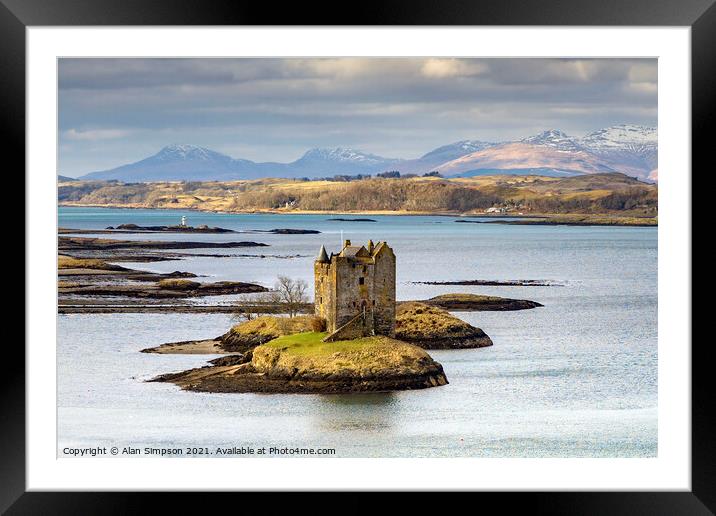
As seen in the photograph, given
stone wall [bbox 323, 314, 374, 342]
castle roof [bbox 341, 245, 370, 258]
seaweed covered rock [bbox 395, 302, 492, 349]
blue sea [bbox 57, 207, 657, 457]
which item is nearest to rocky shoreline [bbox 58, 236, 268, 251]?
blue sea [bbox 57, 207, 657, 457]

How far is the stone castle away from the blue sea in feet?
4.97

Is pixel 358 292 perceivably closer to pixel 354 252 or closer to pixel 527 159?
pixel 354 252

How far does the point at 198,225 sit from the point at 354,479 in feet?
174

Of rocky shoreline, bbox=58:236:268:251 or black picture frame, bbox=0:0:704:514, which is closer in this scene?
black picture frame, bbox=0:0:704:514

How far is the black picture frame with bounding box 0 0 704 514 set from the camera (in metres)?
11.5

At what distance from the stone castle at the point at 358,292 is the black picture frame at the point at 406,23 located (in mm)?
12964

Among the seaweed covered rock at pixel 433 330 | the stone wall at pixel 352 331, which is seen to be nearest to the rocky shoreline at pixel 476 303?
the seaweed covered rock at pixel 433 330

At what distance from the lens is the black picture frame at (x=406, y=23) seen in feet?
37.6

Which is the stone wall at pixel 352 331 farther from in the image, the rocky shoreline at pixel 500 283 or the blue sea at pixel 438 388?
the rocky shoreline at pixel 500 283

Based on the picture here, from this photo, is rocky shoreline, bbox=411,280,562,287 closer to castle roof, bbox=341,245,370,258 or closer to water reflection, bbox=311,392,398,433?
castle roof, bbox=341,245,370,258

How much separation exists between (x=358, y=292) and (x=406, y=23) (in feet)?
45.9

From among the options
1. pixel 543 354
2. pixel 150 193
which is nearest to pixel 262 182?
pixel 150 193

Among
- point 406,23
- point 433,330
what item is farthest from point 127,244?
point 406,23
